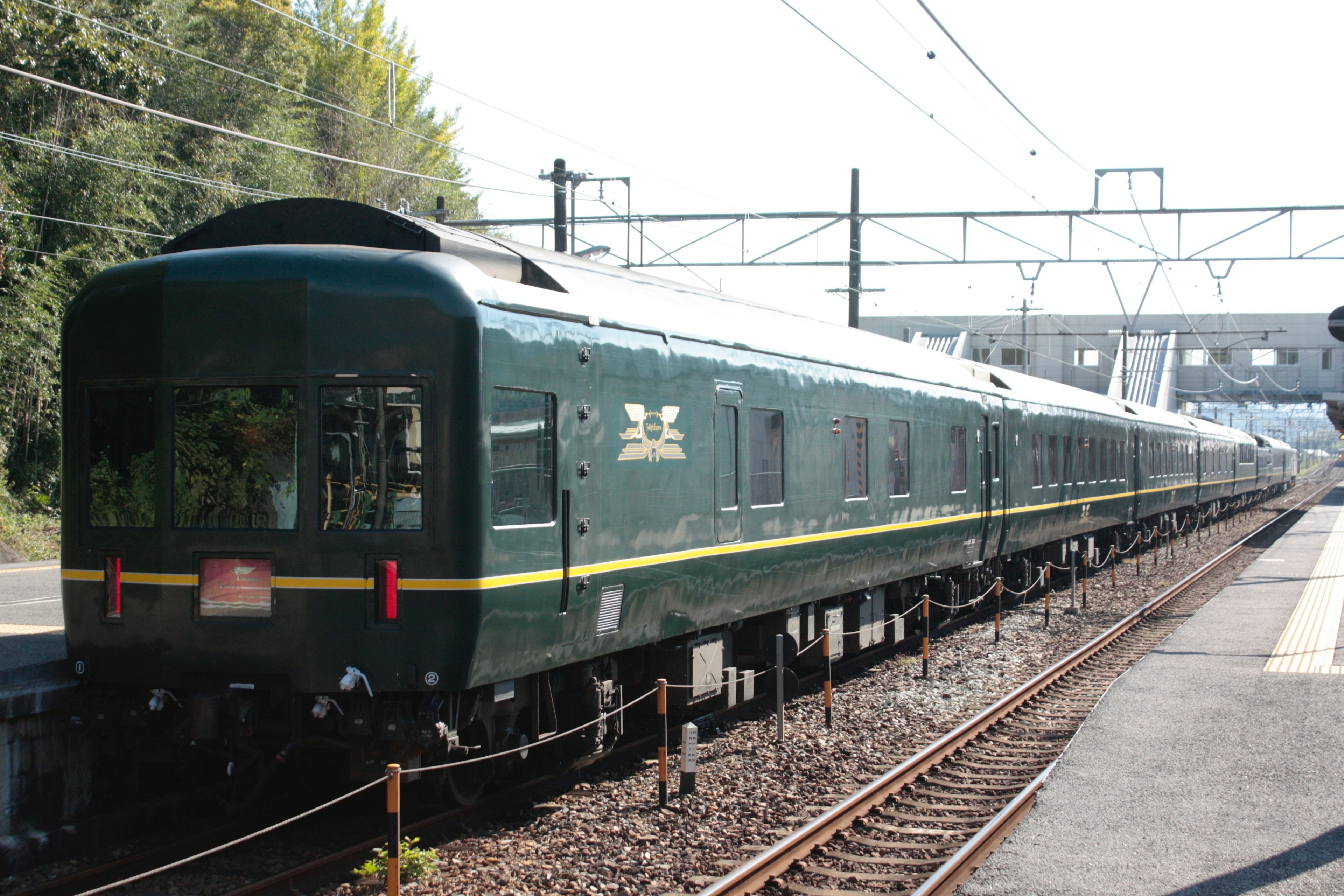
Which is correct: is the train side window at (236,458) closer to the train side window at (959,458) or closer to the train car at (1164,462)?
the train side window at (959,458)

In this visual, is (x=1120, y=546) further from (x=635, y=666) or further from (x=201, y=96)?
(x=201, y=96)

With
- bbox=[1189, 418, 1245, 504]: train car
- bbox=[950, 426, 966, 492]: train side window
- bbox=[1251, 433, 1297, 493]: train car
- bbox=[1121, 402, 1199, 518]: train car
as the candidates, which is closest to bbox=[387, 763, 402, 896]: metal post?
bbox=[950, 426, 966, 492]: train side window

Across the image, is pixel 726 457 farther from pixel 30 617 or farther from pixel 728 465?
pixel 30 617

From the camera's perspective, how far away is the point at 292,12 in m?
39.1

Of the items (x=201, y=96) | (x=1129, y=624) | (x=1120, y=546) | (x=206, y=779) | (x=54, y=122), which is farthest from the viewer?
(x=201, y=96)

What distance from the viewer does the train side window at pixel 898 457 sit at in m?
13.6

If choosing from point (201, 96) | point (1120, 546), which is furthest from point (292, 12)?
point (1120, 546)

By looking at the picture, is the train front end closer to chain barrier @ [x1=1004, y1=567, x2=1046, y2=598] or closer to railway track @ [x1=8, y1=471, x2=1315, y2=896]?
railway track @ [x1=8, y1=471, x2=1315, y2=896]

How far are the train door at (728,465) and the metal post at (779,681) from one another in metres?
1.03

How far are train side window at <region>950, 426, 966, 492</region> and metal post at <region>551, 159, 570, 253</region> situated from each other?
8.68 metres

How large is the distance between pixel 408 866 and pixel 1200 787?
538 cm

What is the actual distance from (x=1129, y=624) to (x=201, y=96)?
1058 inches

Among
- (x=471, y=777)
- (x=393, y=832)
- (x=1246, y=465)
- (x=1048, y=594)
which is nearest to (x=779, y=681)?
(x=471, y=777)

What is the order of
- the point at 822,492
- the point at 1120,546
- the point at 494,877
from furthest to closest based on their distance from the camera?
1. the point at 1120,546
2. the point at 822,492
3. the point at 494,877
